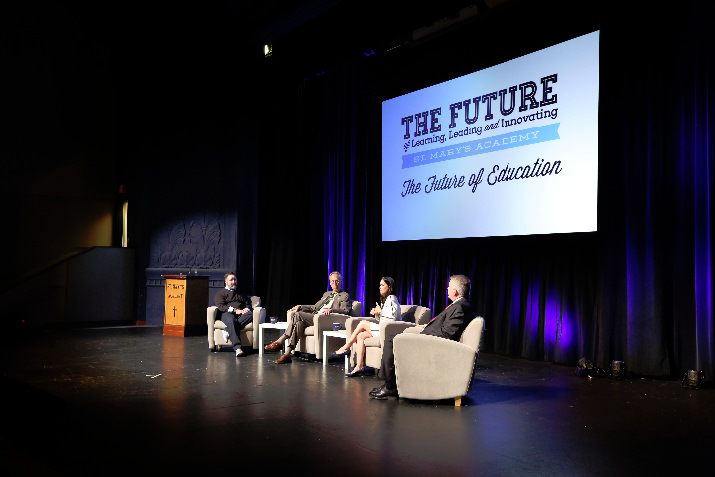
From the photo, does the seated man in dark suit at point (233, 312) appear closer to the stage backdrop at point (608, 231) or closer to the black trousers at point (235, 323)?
the black trousers at point (235, 323)

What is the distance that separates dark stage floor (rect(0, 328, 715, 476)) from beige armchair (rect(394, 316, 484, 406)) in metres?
0.12

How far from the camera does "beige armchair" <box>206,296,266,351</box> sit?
7398mm

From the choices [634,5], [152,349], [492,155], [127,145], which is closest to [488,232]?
[492,155]

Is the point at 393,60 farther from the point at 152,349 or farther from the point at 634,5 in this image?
the point at 152,349

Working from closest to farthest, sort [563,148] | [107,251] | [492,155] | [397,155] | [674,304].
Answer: [674,304] → [563,148] → [492,155] → [397,155] → [107,251]

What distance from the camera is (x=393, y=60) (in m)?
8.98

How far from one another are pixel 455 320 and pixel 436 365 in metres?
0.37

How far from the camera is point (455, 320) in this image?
4.72 m

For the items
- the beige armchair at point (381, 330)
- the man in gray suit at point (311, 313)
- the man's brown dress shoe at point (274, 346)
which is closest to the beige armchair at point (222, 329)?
the man's brown dress shoe at point (274, 346)

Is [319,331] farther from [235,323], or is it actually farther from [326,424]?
[326,424]

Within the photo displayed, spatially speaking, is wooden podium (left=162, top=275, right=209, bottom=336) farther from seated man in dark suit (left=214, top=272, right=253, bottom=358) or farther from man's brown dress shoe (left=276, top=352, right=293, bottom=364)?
man's brown dress shoe (left=276, top=352, right=293, bottom=364)

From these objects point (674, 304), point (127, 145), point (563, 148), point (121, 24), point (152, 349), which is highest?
point (121, 24)

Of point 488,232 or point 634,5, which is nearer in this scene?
point 634,5

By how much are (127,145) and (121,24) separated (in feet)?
7.14
